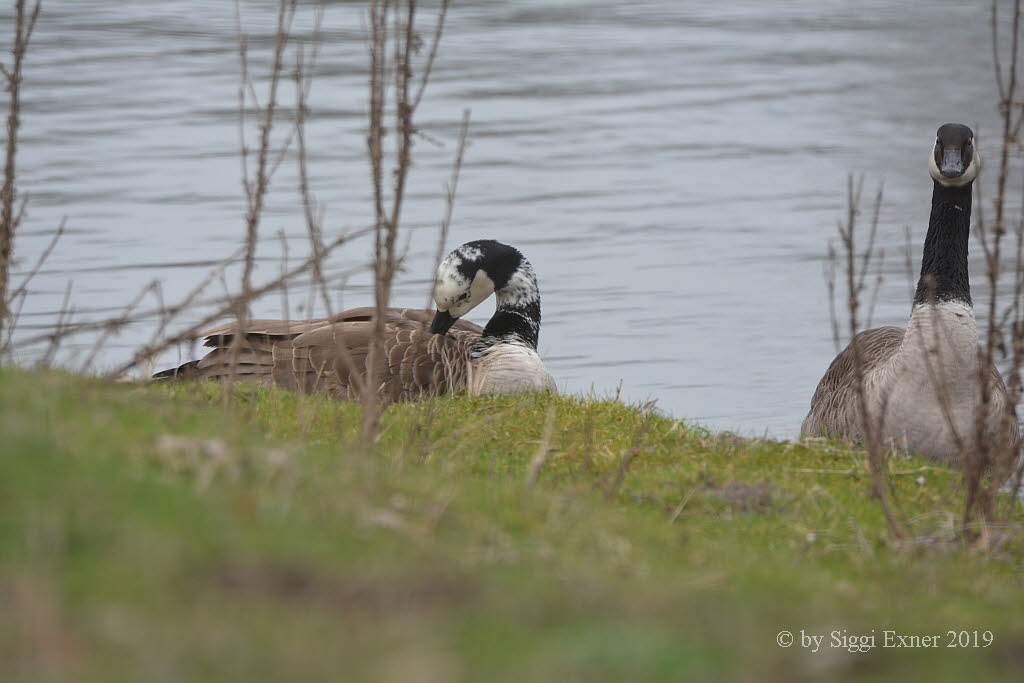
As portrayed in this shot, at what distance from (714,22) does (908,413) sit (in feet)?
119

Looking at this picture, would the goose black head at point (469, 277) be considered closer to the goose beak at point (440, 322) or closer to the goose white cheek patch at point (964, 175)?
the goose beak at point (440, 322)

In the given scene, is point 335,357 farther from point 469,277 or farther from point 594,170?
point 594,170

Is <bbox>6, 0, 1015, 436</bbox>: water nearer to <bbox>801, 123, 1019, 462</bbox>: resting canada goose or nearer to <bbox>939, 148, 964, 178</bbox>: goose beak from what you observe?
<bbox>801, 123, 1019, 462</bbox>: resting canada goose

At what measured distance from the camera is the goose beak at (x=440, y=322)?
40.9 feet

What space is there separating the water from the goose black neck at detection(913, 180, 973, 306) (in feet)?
9.13

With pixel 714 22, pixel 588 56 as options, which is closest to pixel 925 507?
pixel 588 56

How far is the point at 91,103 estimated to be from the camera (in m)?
31.3

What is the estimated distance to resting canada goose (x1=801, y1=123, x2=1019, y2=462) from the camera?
999 cm

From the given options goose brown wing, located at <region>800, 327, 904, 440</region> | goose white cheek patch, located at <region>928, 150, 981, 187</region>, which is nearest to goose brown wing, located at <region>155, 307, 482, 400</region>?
goose brown wing, located at <region>800, 327, 904, 440</region>

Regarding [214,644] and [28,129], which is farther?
[28,129]

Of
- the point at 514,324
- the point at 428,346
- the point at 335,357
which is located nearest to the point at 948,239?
the point at 514,324

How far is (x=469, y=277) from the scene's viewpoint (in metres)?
12.7

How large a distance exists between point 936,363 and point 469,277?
4336 millimetres

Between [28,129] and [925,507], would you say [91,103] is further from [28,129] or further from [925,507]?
[925,507]
